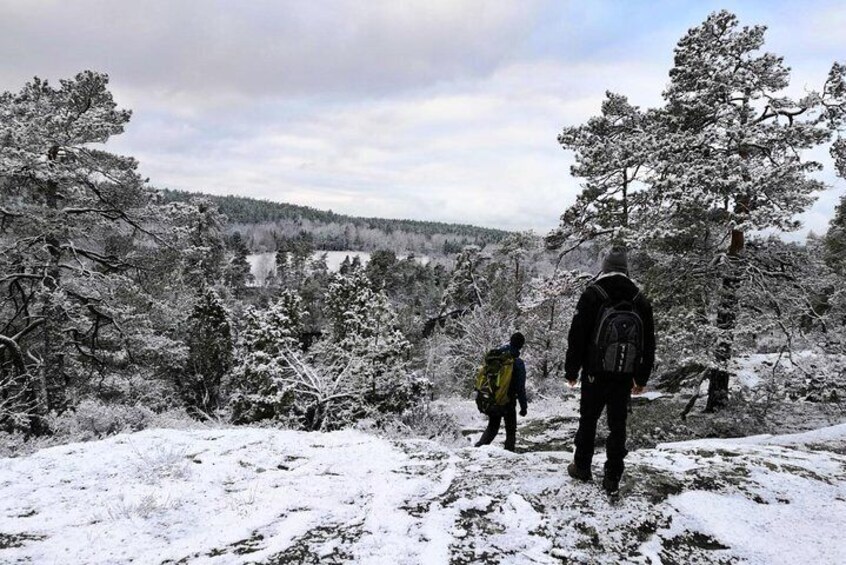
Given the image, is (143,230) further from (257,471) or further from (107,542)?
(107,542)

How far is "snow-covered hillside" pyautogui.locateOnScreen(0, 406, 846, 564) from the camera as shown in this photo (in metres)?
3.18

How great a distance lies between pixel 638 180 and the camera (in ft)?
39.4

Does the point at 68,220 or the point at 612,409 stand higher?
the point at 68,220

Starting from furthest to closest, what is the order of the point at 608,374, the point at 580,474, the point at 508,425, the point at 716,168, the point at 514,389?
the point at 716,168 → the point at 508,425 → the point at 514,389 → the point at 580,474 → the point at 608,374

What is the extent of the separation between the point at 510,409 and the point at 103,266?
11.5 meters

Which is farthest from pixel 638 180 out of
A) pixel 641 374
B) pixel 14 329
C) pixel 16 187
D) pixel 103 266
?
pixel 14 329

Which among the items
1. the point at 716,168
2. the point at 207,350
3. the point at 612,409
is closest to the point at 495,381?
the point at 612,409

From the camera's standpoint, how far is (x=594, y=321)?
4.07m

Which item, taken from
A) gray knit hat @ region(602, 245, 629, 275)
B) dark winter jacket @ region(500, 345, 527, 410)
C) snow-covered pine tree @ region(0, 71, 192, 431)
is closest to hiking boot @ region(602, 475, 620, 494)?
gray knit hat @ region(602, 245, 629, 275)

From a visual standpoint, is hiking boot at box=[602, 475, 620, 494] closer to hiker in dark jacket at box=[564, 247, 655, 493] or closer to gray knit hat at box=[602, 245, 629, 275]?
hiker in dark jacket at box=[564, 247, 655, 493]

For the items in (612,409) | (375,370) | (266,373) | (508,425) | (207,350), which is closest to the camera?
(612,409)

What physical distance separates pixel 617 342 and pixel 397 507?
220 centimetres

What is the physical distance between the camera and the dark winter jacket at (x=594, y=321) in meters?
4.04

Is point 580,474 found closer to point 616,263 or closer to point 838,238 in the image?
point 616,263
